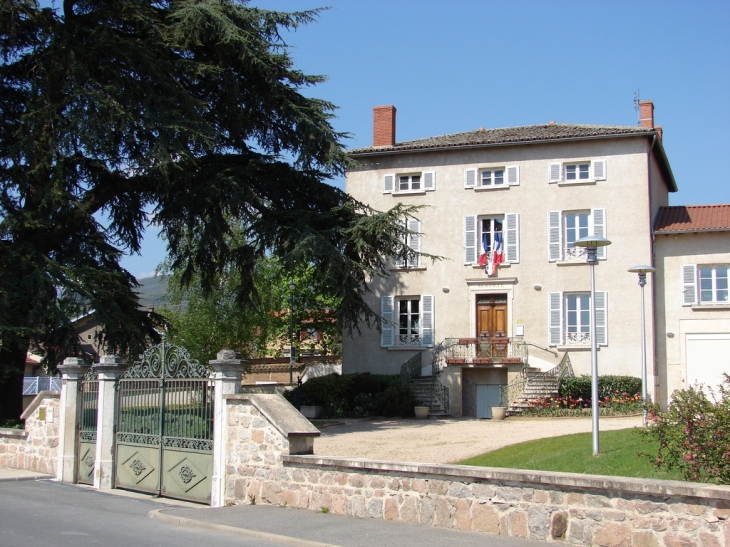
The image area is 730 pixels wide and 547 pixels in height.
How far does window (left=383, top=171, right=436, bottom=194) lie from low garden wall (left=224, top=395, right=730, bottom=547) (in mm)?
20470

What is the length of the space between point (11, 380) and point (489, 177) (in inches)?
704

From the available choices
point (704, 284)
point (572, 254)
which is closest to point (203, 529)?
point (572, 254)

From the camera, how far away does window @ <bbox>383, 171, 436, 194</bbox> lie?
100.0ft

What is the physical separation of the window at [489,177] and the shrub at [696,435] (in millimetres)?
21605

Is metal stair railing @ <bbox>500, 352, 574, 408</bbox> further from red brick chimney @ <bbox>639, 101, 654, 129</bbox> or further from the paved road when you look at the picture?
the paved road

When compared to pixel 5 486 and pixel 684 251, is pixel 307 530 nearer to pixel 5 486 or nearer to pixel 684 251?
pixel 5 486

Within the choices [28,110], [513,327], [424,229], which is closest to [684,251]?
[513,327]

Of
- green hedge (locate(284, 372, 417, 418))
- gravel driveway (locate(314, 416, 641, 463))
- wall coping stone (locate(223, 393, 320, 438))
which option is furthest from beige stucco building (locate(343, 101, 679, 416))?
wall coping stone (locate(223, 393, 320, 438))

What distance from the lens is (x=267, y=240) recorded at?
68.9ft

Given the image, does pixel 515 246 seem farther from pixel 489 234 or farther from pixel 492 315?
pixel 492 315

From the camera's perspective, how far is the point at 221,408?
11203 mm

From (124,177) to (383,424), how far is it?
10.1 m

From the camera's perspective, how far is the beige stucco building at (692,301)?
87.3 feet

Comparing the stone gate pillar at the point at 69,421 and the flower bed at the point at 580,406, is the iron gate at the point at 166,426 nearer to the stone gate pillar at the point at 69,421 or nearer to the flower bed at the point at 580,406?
the stone gate pillar at the point at 69,421
